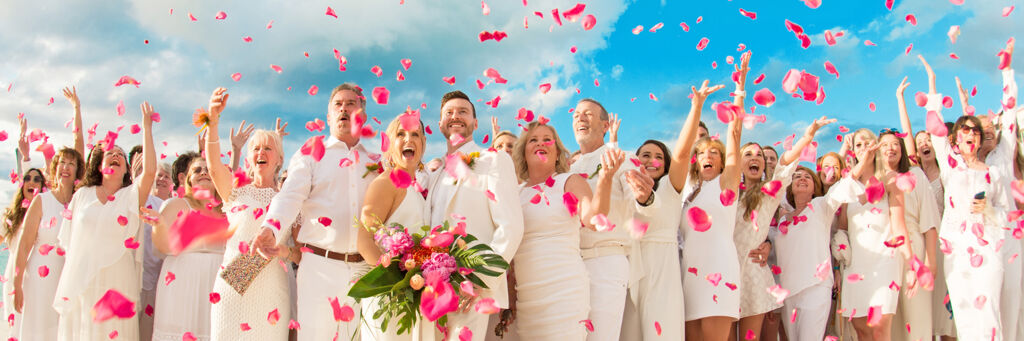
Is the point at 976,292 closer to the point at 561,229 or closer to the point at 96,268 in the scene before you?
the point at 561,229

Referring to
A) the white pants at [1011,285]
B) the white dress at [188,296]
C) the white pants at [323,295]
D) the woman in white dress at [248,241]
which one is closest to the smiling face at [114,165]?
the white dress at [188,296]

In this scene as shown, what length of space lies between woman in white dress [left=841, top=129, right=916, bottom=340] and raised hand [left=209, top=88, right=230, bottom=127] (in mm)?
5511

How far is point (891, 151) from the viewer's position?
20.4 ft

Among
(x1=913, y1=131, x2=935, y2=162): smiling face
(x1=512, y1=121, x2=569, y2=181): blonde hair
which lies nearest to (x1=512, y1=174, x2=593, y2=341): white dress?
(x1=512, y1=121, x2=569, y2=181): blonde hair

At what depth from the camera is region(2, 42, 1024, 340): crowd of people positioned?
4242 mm

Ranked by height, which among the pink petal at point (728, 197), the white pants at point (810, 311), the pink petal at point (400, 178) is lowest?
the white pants at point (810, 311)

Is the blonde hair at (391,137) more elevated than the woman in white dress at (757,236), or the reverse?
the blonde hair at (391,137)

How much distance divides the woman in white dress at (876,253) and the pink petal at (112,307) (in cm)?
618

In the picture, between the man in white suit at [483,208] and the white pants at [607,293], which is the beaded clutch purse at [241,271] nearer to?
the man in white suit at [483,208]

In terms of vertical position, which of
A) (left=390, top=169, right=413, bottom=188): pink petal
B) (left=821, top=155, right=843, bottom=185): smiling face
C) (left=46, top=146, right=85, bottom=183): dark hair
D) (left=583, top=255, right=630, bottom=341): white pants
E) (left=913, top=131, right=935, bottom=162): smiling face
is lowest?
(left=583, top=255, right=630, bottom=341): white pants

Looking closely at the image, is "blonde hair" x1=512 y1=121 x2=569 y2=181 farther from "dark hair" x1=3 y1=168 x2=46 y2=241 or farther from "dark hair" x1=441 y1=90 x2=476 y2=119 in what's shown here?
"dark hair" x1=3 y1=168 x2=46 y2=241

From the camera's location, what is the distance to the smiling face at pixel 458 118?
4.95 meters

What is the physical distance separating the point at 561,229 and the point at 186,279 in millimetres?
3185

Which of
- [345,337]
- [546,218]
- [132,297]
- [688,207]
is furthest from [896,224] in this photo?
[132,297]
